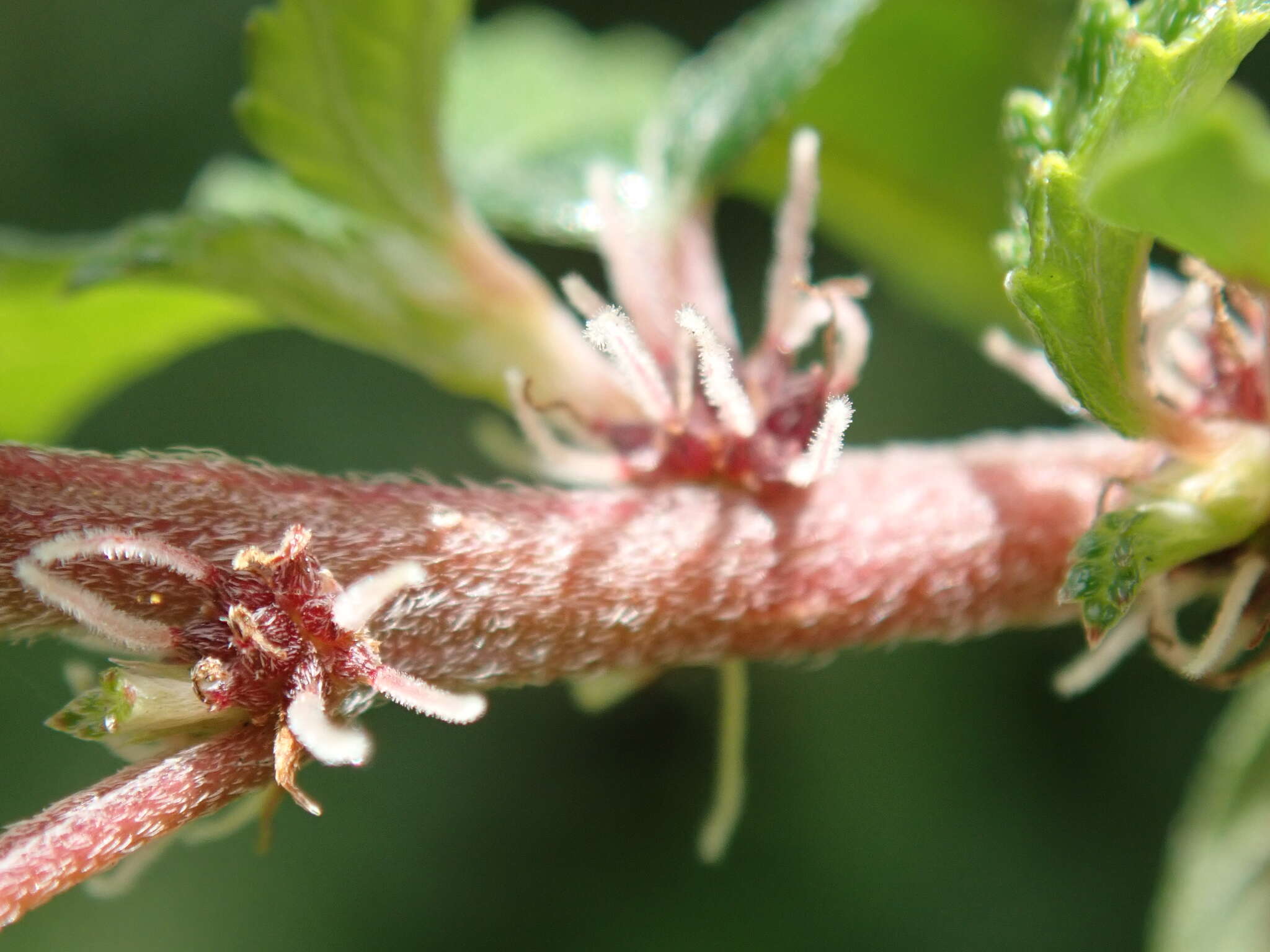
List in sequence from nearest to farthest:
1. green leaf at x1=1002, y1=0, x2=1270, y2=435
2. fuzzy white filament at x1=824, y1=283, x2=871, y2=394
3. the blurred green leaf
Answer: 1. green leaf at x1=1002, y1=0, x2=1270, y2=435
2. fuzzy white filament at x1=824, y1=283, x2=871, y2=394
3. the blurred green leaf

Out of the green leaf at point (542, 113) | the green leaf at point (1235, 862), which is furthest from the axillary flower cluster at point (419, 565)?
the green leaf at point (1235, 862)

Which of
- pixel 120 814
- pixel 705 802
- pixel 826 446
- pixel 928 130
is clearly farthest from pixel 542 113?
pixel 705 802

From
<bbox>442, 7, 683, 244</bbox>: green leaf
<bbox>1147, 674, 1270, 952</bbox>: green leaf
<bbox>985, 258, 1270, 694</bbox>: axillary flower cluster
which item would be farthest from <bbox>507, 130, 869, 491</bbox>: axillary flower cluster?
<bbox>1147, 674, 1270, 952</bbox>: green leaf

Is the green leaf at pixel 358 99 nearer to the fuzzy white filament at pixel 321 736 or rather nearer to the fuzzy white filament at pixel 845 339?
the fuzzy white filament at pixel 845 339

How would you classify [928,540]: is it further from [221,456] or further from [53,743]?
[53,743]

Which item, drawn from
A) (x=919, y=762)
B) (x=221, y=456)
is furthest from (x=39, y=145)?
(x=221, y=456)

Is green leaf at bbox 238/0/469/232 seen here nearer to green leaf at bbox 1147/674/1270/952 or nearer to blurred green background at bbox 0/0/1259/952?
green leaf at bbox 1147/674/1270/952

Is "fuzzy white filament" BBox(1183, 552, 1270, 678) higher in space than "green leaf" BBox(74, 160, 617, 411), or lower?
lower
